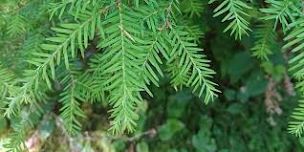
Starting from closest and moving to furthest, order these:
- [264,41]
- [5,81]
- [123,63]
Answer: [123,63] → [5,81] → [264,41]

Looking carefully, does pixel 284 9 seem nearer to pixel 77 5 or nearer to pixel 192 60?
pixel 192 60

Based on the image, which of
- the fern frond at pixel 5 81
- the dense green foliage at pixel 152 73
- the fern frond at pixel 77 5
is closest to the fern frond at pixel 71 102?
the dense green foliage at pixel 152 73

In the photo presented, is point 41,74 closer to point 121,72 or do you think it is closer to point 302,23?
point 121,72

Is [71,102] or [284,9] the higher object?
[284,9]

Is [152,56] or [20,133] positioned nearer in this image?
[152,56]

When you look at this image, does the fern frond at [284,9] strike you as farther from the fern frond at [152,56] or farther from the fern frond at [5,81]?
the fern frond at [5,81]

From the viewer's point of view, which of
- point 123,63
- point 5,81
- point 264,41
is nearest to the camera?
point 123,63

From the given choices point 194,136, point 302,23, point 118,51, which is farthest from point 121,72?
point 194,136

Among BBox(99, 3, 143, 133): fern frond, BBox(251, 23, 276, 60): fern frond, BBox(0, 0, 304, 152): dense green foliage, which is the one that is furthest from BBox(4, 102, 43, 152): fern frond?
BBox(251, 23, 276, 60): fern frond

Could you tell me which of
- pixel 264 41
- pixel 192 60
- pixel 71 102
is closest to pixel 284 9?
pixel 192 60
